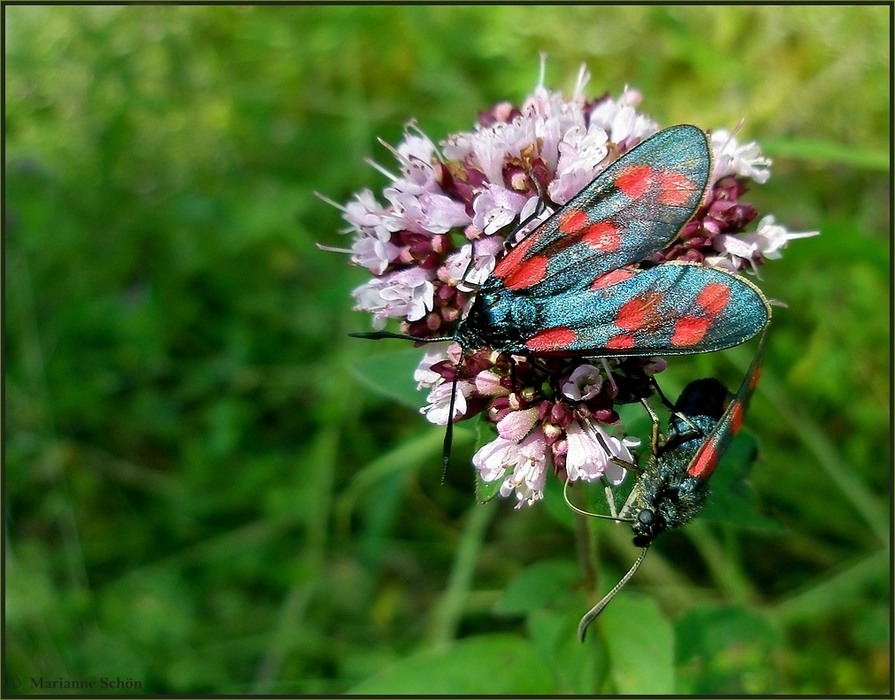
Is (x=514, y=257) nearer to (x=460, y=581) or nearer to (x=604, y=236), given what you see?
(x=604, y=236)

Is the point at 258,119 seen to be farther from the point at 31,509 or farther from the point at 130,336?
the point at 31,509

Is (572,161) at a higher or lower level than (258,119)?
higher

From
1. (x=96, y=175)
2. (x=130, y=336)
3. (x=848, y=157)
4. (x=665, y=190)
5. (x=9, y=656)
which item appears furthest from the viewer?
(x=96, y=175)

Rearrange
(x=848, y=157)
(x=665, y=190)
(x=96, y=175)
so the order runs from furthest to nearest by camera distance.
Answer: (x=96, y=175), (x=848, y=157), (x=665, y=190)

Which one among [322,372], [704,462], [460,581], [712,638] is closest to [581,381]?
[704,462]

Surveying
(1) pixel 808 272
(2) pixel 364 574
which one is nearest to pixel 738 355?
(1) pixel 808 272

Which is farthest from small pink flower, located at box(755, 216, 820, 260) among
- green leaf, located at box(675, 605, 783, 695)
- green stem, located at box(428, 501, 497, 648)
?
green stem, located at box(428, 501, 497, 648)

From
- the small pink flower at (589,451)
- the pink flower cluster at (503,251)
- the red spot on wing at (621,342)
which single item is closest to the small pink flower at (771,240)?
the pink flower cluster at (503,251)
